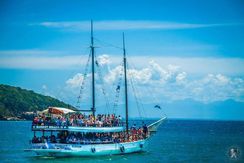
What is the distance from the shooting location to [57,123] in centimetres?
6394

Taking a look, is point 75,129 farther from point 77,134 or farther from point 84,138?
point 84,138

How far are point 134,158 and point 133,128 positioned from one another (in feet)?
20.6

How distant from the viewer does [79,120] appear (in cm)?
6525

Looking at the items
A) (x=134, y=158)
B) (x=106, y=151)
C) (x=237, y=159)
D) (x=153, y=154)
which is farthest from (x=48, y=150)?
(x=237, y=159)

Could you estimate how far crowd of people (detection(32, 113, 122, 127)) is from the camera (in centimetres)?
6359

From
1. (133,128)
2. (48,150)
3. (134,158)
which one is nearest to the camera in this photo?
(48,150)

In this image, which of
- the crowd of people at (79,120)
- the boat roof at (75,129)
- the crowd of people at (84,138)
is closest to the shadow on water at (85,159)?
the crowd of people at (84,138)

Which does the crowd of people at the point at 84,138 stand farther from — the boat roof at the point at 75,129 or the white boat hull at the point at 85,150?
the boat roof at the point at 75,129

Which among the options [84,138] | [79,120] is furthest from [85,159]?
[79,120]

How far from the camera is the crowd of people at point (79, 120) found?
63.6 meters

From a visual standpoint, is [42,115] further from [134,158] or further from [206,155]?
[206,155]

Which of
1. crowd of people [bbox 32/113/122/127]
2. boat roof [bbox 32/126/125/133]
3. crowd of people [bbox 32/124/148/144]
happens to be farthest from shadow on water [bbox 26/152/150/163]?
crowd of people [bbox 32/113/122/127]

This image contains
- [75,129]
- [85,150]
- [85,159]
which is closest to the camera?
[75,129]

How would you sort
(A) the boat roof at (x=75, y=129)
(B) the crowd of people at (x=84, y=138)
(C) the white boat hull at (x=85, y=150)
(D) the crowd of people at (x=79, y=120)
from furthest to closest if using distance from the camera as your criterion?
1. (B) the crowd of people at (x=84, y=138)
2. (C) the white boat hull at (x=85, y=150)
3. (D) the crowd of people at (x=79, y=120)
4. (A) the boat roof at (x=75, y=129)
